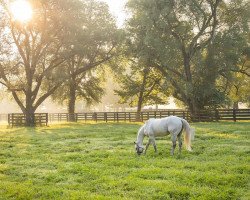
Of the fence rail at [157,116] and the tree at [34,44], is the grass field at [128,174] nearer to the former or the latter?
the fence rail at [157,116]

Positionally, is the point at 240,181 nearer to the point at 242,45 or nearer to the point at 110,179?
the point at 110,179

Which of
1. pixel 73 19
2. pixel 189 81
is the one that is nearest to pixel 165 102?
A: pixel 189 81

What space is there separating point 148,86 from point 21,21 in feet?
55.7

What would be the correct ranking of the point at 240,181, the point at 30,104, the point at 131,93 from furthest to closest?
the point at 131,93 < the point at 30,104 < the point at 240,181

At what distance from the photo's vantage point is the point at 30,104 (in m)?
36.4

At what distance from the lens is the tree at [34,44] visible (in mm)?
34000

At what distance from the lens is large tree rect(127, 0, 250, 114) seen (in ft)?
106

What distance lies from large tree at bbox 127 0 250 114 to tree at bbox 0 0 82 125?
756 centimetres

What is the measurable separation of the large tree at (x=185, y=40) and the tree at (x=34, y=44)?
7.56m

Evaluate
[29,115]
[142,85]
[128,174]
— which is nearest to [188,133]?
[128,174]

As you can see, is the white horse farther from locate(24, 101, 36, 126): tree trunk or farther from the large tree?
locate(24, 101, 36, 126): tree trunk

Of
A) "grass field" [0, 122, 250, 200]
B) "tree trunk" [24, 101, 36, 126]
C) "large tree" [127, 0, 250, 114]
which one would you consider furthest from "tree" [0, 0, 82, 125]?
"grass field" [0, 122, 250, 200]

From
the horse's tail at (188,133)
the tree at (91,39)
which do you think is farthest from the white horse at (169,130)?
the tree at (91,39)

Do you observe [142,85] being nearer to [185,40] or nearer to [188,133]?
[185,40]
